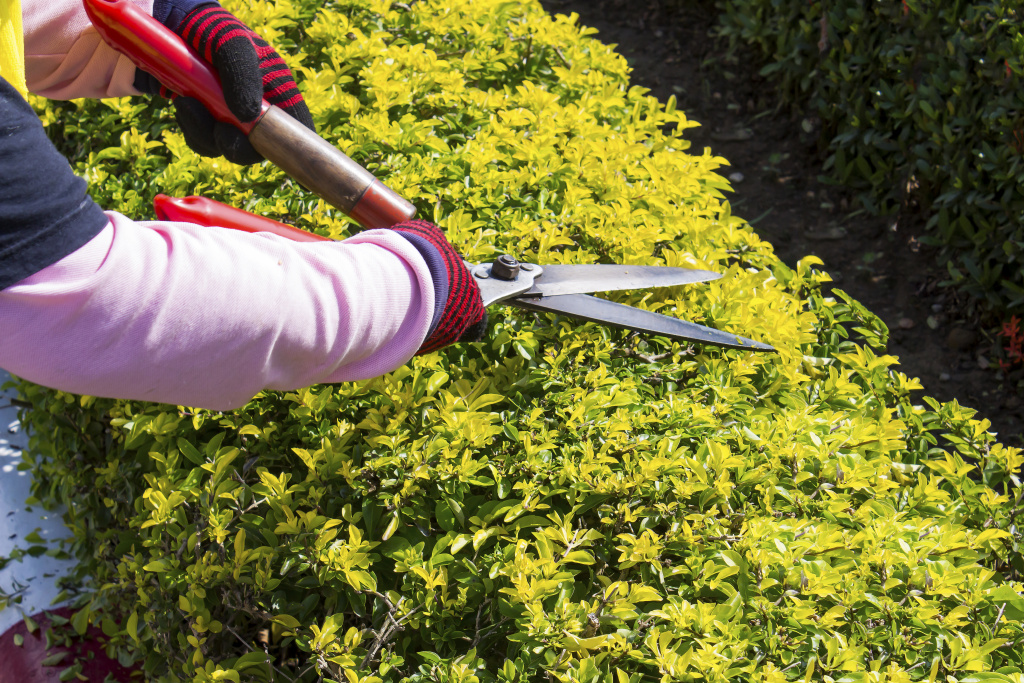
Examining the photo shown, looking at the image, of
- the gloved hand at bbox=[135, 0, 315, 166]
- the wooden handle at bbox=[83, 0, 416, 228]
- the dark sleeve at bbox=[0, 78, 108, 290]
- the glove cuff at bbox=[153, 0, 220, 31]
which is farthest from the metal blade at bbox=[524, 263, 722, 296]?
the glove cuff at bbox=[153, 0, 220, 31]

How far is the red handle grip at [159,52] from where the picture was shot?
1883mm

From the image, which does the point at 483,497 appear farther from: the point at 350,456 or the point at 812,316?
the point at 812,316

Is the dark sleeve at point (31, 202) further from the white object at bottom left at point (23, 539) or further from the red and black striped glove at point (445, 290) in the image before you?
the white object at bottom left at point (23, 539)

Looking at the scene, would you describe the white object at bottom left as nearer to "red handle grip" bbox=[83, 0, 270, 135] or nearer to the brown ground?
"red handle grip" bbox=[83, 0, 270, 135]

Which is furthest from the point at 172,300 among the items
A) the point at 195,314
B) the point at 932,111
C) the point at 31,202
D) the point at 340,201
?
the point at 932,111

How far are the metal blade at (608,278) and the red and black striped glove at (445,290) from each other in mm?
245

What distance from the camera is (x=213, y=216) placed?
1836mm

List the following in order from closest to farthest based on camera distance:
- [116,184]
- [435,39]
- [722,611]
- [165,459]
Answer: [722,611] → [165,459] → [116,184] → [435,39]

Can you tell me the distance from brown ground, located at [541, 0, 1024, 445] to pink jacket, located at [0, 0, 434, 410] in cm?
305

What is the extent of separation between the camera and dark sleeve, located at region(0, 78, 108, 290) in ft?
3.69

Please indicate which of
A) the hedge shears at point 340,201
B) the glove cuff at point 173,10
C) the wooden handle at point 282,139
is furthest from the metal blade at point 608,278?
the glove cuff at point 173,10

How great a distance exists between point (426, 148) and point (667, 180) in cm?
77

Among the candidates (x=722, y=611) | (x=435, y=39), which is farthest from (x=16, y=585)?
(x=435, y=39)

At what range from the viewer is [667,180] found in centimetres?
246
